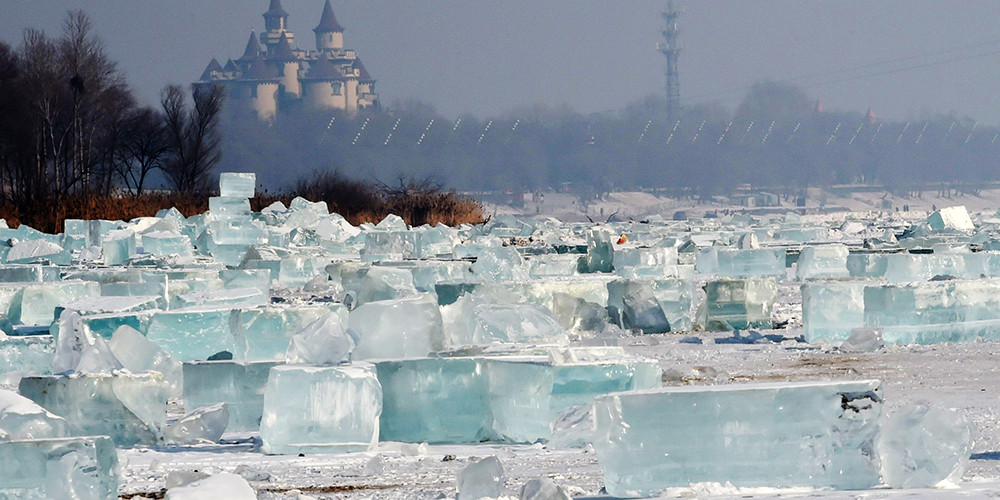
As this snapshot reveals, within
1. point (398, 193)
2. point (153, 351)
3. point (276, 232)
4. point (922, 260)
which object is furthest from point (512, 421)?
point (398, 193)

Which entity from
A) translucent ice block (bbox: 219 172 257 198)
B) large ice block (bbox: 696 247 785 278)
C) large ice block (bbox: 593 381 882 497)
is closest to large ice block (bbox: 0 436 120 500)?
large ice block (bbox: 593 381 882 497)

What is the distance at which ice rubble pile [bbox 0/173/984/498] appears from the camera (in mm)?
3430

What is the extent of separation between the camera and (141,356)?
527 centimetres

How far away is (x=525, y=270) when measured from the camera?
10836 millimetres

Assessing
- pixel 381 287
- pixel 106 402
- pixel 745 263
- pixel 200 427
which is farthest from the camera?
pixel 745 263

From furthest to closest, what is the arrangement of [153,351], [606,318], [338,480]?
[606,318], [153,351], [338,480]

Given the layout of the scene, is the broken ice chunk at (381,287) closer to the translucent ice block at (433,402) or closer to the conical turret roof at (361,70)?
the translucent ice block at (433,402)

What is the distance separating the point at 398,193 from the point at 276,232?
15660 millimetres

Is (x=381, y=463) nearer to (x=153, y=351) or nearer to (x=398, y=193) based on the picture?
(x=153, y=351)

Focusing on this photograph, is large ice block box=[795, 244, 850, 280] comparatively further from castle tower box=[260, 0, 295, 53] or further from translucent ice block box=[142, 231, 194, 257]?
castle tower box=[260, 0, 295, 53]

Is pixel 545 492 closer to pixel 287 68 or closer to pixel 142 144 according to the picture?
pixel 142 144

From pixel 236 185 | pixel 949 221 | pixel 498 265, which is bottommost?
pixel 498 265

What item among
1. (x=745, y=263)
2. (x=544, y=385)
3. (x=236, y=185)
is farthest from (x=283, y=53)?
(x=544, y=385)

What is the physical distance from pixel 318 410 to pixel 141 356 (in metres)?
1.37
